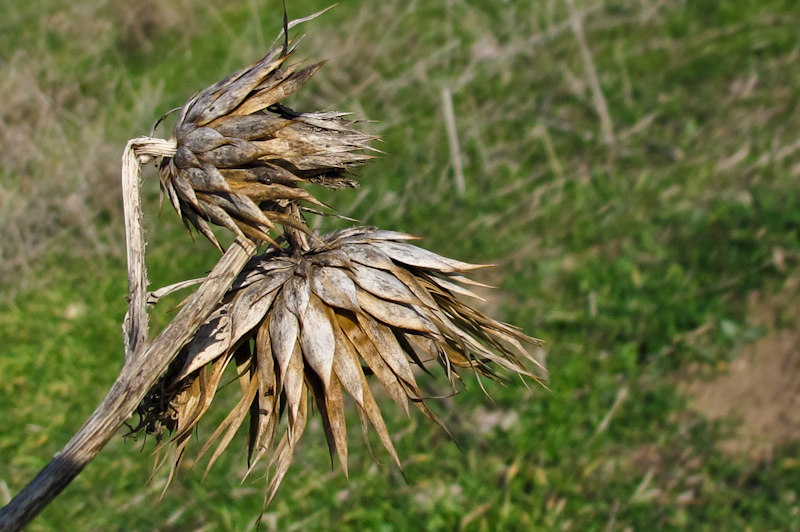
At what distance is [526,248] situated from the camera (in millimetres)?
4309

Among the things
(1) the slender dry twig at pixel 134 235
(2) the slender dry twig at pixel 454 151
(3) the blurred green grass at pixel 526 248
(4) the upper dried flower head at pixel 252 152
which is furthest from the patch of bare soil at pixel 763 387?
(1) the slender dry twig at pixel 134 235

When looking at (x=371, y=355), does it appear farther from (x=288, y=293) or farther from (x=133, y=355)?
(x=133, y=355)

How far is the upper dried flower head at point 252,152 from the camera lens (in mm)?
1194

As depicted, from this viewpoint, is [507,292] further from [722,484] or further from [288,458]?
[288,458]

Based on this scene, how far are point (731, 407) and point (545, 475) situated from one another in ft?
3.06

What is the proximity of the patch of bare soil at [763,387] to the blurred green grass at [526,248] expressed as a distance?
6 centimetres

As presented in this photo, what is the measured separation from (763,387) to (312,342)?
288cm

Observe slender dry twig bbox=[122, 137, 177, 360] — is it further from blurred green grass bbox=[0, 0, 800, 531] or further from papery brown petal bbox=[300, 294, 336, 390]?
blurred green grass bbox=[0, 0, 800, 531]

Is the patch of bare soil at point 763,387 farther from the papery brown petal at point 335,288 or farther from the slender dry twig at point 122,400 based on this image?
the slender dry twig at point 122,400

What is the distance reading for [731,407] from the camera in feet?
11.4

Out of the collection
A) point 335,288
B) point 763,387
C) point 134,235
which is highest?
point 134,235

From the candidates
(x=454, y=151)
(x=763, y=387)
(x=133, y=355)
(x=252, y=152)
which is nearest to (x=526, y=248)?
(x=454, y=151)

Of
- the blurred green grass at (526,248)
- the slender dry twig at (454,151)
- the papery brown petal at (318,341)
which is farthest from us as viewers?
the slender dry twig at (454,151)

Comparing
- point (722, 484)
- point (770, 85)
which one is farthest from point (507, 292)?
point (770, 85)
